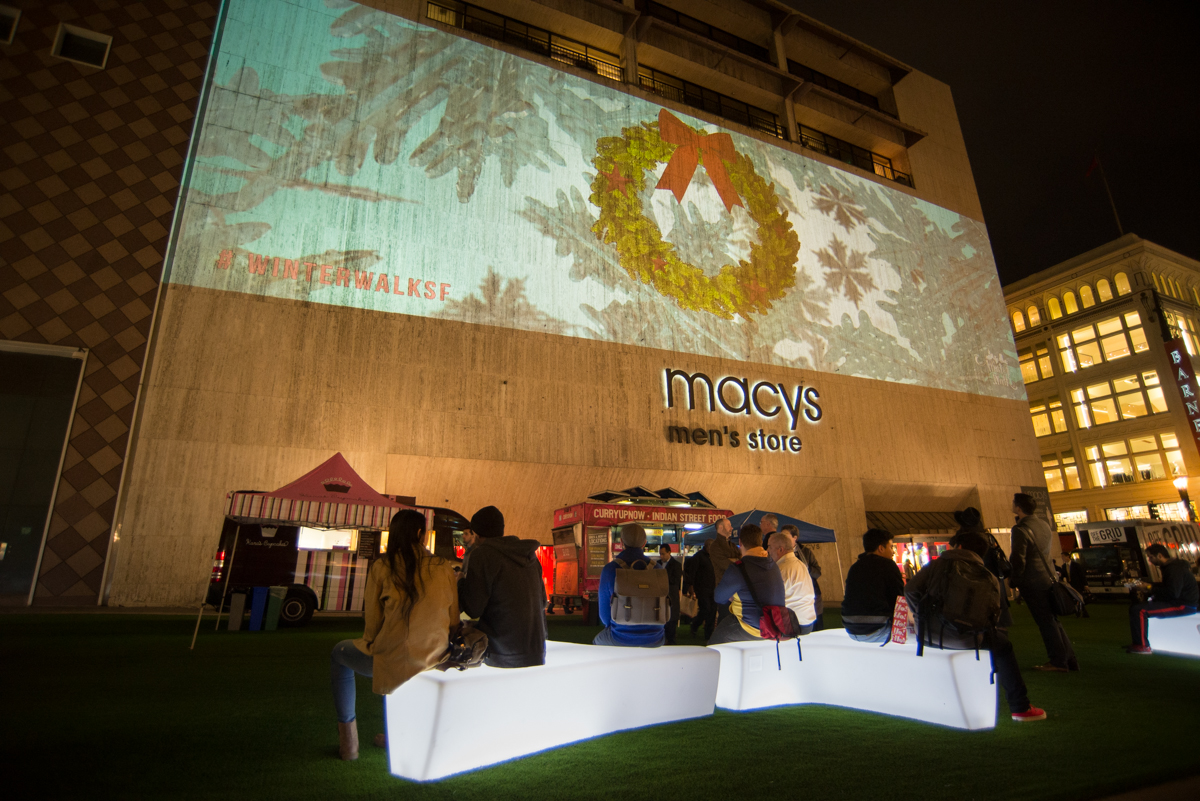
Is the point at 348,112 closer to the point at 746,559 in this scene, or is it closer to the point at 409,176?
the point at 409,176

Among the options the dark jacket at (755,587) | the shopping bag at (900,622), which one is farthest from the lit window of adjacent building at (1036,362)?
the dark jacket at (755,587)

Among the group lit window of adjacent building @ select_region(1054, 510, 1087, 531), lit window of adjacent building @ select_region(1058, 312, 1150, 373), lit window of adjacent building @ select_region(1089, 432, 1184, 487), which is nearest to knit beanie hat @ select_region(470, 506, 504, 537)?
lit window of adjacent building @ select_region(1089, 432, 1184, 487)

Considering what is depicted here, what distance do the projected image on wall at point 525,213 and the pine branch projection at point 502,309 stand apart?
0.06 metres

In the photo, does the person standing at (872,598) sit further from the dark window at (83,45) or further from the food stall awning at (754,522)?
the dark window at (83,45)

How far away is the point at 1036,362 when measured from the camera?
37.3 meters

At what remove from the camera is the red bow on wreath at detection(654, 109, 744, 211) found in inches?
779

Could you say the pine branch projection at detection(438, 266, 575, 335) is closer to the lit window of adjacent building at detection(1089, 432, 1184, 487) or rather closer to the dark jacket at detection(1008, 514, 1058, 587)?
the dark jacket at detection(1008, 514, 1058, 587)

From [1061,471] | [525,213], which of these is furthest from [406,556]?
[1061,471]

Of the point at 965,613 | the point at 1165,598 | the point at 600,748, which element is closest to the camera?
the point at 600,748

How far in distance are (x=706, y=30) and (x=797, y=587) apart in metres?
25.5

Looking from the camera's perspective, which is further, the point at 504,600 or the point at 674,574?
the point at 674,574

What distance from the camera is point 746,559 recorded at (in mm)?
4605

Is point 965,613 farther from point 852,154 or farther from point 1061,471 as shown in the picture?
point 1061,471

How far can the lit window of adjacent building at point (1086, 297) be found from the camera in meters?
34.8
